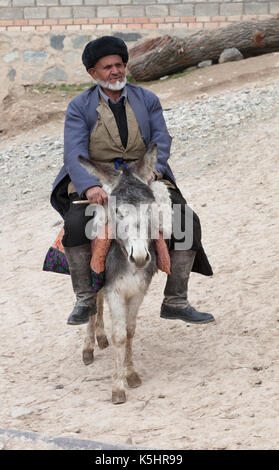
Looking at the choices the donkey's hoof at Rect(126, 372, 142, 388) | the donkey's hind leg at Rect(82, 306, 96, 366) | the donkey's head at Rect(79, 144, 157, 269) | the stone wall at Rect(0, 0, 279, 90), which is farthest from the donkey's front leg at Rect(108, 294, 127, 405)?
the stone wall at Rect(0, 0, 279, 90)

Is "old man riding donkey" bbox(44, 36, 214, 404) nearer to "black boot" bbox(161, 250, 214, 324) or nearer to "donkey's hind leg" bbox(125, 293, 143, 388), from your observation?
"black boot" bbox(161, 250, 214, 324)

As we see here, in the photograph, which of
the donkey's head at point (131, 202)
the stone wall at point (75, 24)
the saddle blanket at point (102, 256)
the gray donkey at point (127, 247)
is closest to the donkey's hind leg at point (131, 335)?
the gray donkey at point (127, 247)

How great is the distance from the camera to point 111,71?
16.3 ft

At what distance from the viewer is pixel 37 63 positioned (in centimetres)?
1394

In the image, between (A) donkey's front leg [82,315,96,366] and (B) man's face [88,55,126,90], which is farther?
(A) donkey's front leg [82,315,96,366]

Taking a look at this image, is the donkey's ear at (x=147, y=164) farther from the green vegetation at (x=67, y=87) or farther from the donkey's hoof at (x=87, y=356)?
the green vegetation at (x=67, y=87)

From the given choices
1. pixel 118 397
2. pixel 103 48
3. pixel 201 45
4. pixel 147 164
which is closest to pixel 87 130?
pixel 103 48

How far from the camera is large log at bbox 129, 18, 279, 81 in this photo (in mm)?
13109

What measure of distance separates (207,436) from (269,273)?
127 inches

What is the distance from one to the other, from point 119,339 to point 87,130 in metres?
1.49

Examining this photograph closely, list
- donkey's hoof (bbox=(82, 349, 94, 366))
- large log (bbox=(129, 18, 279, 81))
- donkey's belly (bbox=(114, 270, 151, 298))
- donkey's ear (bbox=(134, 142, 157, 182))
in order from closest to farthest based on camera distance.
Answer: donkey's ear (bbox=(134, 142, 157, 182))
donkey's belly (bbox=(114, 270, 151, 298))
donkey's hoof (bbox=(82, 349, 94, 366))
large log (bbox=(129, 18, 279, 81))

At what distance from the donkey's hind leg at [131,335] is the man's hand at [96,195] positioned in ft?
2.28

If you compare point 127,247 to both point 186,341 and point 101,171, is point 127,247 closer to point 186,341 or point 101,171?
point 101,171

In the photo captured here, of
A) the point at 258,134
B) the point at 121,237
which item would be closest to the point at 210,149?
the point at 258,134
